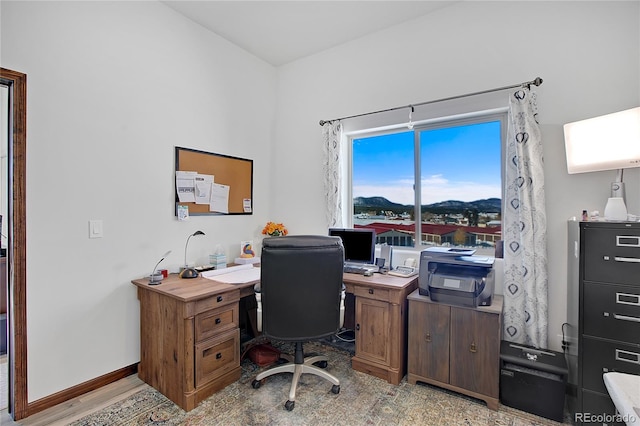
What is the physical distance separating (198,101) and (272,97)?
3.50 feet

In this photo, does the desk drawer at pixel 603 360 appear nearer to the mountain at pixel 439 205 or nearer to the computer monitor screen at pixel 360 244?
the mountain at pixel 439 205

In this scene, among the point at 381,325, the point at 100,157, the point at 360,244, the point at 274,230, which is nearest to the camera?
the point at 100,157

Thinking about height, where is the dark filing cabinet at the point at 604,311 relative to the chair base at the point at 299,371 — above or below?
above

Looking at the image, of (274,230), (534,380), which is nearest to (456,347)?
(534,380)

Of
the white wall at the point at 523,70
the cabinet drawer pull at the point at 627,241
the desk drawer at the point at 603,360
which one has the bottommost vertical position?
the desk drawer at the point at 603,360

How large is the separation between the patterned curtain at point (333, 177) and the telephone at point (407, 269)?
79cm

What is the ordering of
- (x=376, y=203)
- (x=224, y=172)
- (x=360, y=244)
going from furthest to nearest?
(x=376, y=203) → (x=224, y=172) → (x=360, y=244)

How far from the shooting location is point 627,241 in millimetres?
1649

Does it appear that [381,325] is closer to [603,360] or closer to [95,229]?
[603,360]

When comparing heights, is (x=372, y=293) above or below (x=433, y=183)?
below

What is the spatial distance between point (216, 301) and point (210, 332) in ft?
0.71

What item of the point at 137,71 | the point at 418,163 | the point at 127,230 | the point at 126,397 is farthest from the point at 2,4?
the point at 418,163

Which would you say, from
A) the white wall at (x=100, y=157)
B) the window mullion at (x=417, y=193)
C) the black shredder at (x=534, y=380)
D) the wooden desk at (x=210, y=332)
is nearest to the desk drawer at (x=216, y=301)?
Answer: the wooden desk at (x=210, y=332)

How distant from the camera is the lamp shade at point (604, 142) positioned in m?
1.69
